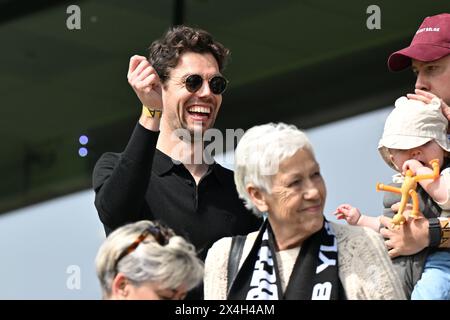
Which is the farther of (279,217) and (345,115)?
(345,115)

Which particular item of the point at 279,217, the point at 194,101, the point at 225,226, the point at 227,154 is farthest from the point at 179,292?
the point at 227,154

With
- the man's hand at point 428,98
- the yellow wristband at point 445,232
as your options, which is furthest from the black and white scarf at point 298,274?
the man's hand at point 428,98

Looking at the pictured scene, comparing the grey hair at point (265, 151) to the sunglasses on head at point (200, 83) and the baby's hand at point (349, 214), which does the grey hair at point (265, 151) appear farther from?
the sunglasses on head at point (200, 83)

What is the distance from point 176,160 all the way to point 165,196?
0.53 ft

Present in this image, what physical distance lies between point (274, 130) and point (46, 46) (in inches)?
164

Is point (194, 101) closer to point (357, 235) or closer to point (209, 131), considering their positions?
point (209, 131)

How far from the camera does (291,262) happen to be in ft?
12.5

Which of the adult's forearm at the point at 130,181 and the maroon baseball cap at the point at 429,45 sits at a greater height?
the maroon baseball cap at the point at 429,45

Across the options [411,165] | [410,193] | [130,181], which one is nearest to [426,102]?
[411,165]

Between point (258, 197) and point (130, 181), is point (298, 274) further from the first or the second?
point (130, 181)

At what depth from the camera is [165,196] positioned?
4.40 m

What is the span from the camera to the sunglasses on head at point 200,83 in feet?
14.9

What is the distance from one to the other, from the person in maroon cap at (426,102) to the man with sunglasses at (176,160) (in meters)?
0.52

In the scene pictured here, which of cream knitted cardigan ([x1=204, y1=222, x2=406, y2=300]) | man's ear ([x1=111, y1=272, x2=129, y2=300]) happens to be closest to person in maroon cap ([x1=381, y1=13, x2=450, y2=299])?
cream knitted cardigan ([x1=204, y1=222, x2=406, y2=300])
